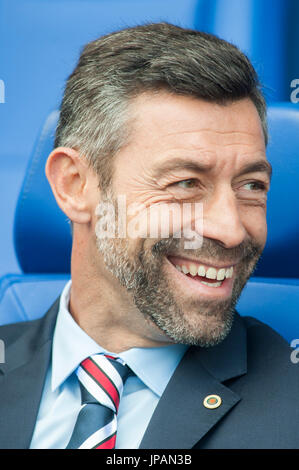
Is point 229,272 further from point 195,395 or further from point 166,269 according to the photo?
point 195,395

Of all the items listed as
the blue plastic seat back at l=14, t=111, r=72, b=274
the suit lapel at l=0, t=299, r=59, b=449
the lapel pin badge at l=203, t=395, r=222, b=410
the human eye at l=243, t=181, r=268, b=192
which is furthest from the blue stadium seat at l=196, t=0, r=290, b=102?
the lapel pin badge at l=203, t=395, r=222, b=410

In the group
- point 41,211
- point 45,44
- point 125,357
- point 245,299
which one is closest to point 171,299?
point 125,357

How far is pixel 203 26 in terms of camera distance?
279cm

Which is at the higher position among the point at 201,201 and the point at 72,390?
the point at 201,201

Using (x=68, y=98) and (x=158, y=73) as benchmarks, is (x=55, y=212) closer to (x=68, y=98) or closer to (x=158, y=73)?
(x=68, y=98)

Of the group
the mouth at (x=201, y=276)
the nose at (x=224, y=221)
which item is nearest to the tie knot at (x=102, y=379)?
the mouth at (x=201, y=276)

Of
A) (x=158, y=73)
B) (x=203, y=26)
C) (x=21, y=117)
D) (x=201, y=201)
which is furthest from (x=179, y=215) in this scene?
(x=21, y=117)

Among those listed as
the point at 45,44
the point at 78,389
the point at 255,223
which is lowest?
the point at 78,389

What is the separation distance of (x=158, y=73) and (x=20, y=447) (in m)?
0.85

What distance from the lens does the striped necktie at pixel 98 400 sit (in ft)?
4.49

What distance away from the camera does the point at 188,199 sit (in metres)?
1.43

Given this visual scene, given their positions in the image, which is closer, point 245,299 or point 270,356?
point 270,356

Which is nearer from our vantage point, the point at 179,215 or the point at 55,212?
the point at 179,215

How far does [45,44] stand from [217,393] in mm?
2152
